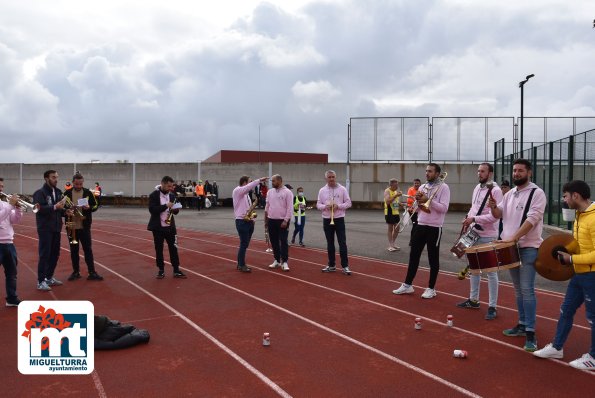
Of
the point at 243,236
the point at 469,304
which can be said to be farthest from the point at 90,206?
the point at 469,304

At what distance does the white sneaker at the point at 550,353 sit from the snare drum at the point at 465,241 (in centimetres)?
158

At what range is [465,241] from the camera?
6379 millimetres

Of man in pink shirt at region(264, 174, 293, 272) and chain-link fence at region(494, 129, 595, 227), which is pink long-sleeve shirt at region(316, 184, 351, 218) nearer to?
man in pink shirt at region(264, 174, 293, 272)

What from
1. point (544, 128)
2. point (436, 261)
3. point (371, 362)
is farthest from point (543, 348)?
point (544, 128)

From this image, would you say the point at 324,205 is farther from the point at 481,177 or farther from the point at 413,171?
the point at 413,171

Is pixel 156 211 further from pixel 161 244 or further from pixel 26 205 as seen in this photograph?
pixel 26 205

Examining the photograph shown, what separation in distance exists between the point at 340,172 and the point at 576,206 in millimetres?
25550

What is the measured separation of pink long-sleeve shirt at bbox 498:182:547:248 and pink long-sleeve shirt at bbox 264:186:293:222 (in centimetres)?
467

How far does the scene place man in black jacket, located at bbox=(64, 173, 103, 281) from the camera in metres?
8.52

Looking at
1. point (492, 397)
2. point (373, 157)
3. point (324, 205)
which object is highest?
point (373, 157)

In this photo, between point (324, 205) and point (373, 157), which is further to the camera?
point (373, 157)

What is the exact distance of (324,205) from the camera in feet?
30.4

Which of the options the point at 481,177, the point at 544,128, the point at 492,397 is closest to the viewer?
the point at 492,397

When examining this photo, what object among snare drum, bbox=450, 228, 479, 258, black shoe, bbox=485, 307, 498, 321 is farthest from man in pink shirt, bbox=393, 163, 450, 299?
black shoe, bbox=485, 307, 498, 321
